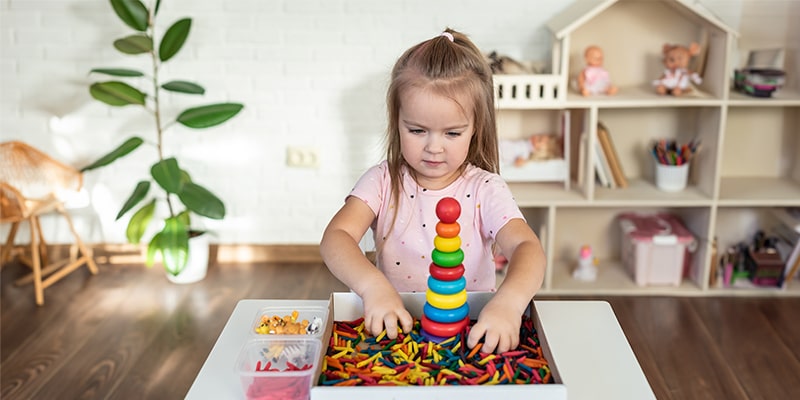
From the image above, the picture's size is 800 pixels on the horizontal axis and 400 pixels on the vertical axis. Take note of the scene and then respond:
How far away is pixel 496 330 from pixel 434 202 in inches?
18.9

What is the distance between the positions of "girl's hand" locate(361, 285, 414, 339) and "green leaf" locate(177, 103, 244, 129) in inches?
72.3

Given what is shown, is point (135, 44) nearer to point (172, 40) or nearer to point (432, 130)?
point (172, 40)

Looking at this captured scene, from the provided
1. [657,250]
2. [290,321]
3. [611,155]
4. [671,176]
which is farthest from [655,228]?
[290,321]

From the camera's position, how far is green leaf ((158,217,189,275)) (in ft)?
9.89

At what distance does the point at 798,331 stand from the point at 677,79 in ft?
3.24

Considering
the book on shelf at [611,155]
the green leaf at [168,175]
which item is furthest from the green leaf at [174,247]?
the book on shelf at [611,155]

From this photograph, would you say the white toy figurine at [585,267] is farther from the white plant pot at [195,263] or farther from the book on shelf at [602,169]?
the white plant pot at [195,263]

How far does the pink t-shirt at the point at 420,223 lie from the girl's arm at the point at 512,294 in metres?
0.12

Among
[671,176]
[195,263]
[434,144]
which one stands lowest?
[195,263]

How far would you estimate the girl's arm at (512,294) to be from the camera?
1.18 m

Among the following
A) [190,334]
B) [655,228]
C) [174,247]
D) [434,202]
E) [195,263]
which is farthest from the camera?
[195,263]

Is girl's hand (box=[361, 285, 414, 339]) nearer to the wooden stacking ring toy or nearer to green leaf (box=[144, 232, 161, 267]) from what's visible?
the wooden stacking ring toy

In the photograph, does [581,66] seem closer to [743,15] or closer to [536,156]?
[536,156]

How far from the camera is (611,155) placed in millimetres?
3086
